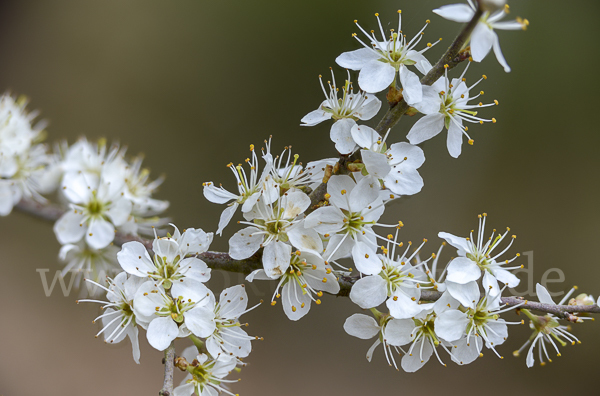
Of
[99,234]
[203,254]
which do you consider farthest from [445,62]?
[99,234]

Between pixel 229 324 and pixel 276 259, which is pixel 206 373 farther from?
pixel 276 259

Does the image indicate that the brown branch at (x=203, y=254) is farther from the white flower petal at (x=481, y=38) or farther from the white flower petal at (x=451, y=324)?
the white flower petal at (x=481, y=38)

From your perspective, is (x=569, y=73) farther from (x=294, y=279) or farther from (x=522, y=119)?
(x=294, y=279)

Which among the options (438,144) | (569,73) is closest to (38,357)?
(438,144)

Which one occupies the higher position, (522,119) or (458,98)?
(522,119)

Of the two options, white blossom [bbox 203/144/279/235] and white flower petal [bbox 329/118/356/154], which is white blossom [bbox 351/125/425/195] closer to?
white flower petal [bbox 329/118/356/154]
